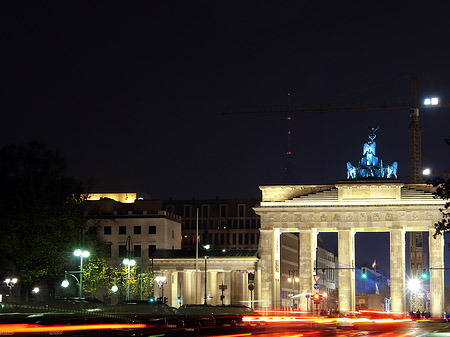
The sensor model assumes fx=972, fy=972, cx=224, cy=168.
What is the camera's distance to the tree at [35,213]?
87000mm

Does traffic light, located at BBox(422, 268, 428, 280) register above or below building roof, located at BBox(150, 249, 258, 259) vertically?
below

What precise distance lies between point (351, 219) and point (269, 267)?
1214 centimetres

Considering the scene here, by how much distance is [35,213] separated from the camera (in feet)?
286

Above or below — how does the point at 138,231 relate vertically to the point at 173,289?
above

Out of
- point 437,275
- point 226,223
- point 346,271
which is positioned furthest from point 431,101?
point 346,271

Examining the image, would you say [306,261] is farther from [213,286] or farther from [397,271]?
[213,286]

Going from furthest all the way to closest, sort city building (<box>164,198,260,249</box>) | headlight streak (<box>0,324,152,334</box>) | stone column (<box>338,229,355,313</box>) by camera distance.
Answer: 1. city building (<box>164,198,260,249</box>)
2. stone column (<box>338,229,355,313</box>)
3. headlight streak (<box>0,324,152,334</box>)

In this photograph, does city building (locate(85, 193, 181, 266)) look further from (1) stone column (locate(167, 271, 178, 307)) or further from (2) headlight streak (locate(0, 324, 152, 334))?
(2) headlight streak (locate(0, 324, 152, 334))

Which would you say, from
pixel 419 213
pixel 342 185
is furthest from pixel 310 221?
pixel 419 213

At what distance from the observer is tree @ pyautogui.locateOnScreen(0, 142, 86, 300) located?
8700cm

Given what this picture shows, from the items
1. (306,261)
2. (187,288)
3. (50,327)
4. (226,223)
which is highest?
(226,223)

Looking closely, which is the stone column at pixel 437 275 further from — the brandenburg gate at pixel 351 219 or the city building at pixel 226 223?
the city building at pixel 226 223

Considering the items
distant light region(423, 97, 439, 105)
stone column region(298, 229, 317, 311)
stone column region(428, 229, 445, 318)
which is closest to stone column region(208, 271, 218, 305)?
stone column region(298, 229, 317, 311)

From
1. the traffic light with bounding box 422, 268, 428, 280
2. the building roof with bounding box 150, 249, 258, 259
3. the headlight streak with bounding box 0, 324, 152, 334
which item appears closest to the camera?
the headlight streak with bounding box 0, 324, 152, 334
